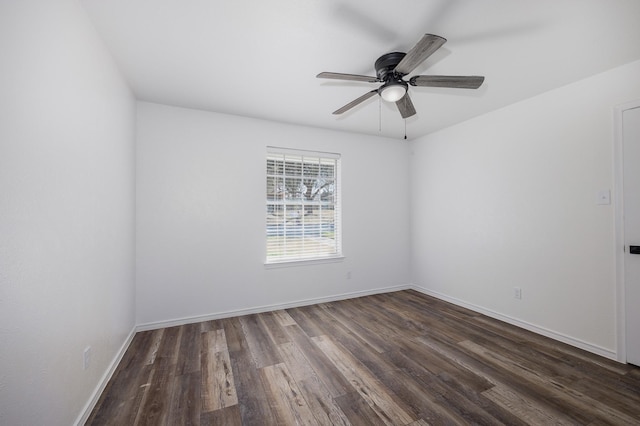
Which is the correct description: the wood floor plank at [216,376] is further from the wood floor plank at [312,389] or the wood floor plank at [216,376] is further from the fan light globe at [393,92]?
the fan light globe at [393,92]

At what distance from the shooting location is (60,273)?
142 cm

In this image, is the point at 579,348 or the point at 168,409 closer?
the point at 168,409

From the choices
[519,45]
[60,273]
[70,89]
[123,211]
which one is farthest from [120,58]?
[519,45]

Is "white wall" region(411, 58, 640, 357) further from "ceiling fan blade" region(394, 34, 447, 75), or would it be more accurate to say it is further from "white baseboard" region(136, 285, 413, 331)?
"ceiling fan blade" region(394, 34, 447, 75)

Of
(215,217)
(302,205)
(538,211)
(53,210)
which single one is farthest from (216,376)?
(538,211)

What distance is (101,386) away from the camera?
6.30ft

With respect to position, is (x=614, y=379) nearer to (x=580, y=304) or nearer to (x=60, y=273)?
(x=580, y=304)

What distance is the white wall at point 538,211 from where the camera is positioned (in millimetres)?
2445

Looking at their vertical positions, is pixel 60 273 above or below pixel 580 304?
above

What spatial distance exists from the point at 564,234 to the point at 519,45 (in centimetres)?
195

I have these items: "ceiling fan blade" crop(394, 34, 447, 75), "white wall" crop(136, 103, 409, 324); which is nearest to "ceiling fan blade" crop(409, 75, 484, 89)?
"ceiling fan blade" crop(394, 34, 447, 75)

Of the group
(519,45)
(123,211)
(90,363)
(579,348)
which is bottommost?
(579,348)

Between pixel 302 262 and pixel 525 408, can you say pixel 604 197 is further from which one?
pixel 302 262

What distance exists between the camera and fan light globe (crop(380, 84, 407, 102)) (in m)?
1.99
